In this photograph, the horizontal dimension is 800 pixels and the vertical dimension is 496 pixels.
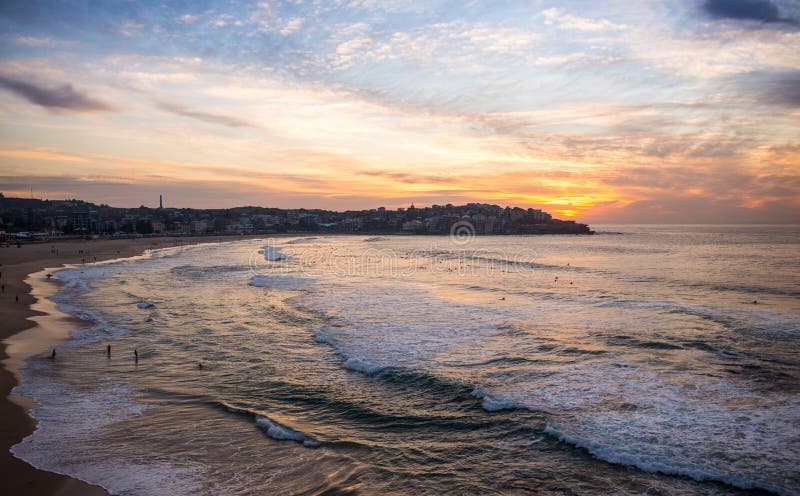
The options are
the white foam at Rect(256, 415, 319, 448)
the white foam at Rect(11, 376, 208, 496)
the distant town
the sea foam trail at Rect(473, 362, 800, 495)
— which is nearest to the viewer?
the white foam at Rect(11, 376, 208, 496)

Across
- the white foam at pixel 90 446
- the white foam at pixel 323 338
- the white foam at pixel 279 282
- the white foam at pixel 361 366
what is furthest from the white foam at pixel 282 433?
the white foam at pixel 279 282

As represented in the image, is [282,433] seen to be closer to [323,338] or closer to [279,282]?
[323,338]

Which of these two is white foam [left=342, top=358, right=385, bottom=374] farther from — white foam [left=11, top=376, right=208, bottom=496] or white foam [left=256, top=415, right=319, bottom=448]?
white foam [left=11, top=376, right=208, bottom=496]

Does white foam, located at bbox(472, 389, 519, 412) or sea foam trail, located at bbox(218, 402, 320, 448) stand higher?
white foam, located at bbox(472, 389, 519, 412)

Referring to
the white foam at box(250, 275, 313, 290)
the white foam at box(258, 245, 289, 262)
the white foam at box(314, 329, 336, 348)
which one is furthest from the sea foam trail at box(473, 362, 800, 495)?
the white foam at box(258, 245, 289, 262)

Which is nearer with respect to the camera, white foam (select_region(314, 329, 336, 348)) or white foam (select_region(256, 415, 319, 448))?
white foam (select_region(256, 415, 319, 448))

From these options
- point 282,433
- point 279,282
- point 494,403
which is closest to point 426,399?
point 494,403

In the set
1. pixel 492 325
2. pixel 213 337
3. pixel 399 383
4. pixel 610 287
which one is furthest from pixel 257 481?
pixel 610 287

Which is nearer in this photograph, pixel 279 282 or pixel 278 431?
pixel 278 431

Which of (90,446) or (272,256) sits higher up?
(272,256)
